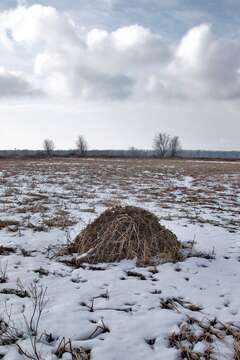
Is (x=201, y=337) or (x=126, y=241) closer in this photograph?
(x=201, y=337)

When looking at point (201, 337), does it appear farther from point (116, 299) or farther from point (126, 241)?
point (126, 241)

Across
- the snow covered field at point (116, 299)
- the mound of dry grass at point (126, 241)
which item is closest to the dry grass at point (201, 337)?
the snow covered field at point (116, 299)

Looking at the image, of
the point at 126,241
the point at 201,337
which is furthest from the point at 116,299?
the point at 126,241

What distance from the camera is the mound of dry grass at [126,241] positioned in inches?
244

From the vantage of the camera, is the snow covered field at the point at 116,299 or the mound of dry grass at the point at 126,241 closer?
the snow covered field at the point at 116,299

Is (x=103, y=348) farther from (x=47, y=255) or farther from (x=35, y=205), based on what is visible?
(x=35, y=205)

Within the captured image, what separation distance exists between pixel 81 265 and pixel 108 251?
1.98ft

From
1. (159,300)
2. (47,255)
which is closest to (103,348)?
(159,300)

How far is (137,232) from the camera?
21.3 feet

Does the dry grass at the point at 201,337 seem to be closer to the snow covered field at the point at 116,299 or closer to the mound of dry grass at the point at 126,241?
the snow covered field at the point at 116,299

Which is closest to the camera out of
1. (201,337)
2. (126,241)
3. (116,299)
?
(201,337)

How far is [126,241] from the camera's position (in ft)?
21.0

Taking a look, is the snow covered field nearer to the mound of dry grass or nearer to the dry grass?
the dry grass

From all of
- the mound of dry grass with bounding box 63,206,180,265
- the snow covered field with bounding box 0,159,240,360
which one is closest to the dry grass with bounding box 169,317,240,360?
the snow covered field with bounding box 0,159,240,360
